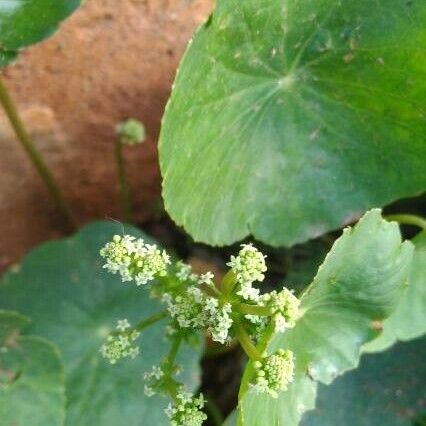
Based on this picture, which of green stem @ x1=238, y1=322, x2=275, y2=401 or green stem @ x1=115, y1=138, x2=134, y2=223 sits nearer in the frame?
green stem @ x1=238, y1=322, x2=275, y2=401

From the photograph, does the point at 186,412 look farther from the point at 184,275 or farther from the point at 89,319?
the point at 89,319

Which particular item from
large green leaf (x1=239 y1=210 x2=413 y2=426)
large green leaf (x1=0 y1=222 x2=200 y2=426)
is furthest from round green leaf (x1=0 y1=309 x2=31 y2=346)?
large green leaf (x1=239 y1=210 x2=413 y2=426)

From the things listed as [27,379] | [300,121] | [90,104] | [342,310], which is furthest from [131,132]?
[342,310]

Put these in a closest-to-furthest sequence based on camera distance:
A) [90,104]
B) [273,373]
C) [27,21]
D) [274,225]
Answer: [273,373], [27,21], [274,225], [90,104]

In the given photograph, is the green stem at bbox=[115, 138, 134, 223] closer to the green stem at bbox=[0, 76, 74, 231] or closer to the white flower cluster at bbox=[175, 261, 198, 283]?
the green stem at bbox=[0, 76, 74, 231]

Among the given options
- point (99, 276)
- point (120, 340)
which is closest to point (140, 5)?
point (99, 276)

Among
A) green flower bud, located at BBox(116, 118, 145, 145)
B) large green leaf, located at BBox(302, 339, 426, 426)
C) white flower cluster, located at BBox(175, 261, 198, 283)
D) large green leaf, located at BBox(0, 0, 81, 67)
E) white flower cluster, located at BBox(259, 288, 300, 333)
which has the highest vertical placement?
large green leaf, located at BBox(0, 0, 81, 67)

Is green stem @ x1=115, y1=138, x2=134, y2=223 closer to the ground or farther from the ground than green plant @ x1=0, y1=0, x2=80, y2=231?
closer to the ground
